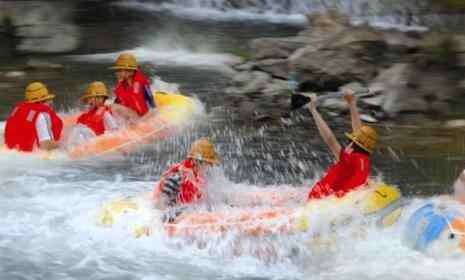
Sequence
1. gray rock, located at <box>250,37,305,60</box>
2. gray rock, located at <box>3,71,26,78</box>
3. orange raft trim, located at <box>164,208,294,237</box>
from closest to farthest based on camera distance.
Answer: orange raft trim, located at <box>164,208,294,237</box> < gray rock, located at <box>250,37,305,60</box> < gray rock, located at <box>3,71,26,78</box>

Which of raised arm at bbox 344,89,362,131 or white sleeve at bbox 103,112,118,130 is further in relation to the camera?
white sleeve at bbox 103,112,118,130

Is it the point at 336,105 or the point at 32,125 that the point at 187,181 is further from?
the point at 336,105

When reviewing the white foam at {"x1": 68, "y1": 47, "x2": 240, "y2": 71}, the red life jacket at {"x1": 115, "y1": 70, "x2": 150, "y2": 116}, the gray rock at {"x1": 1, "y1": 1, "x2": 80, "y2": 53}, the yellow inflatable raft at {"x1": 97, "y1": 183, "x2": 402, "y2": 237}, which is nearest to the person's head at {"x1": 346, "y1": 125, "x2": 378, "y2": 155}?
the yellow inflatable raft at {"x1": 97, "y1": 183, "x2": 402, "y2": 237}

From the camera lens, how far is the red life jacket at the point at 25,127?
941cm

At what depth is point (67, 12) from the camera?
20.8 meters

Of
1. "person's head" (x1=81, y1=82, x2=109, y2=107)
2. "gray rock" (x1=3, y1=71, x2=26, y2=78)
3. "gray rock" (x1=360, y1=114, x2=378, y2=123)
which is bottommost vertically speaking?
"person's head" (x1=81, y1=82, x2=109, y2=107)

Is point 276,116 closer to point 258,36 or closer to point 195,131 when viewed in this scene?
point 195,131

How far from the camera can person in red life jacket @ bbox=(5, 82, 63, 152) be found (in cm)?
941

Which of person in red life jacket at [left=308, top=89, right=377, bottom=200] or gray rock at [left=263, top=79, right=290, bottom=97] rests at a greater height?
gray rock at [left=263, top=79, right=290, bottom=97]

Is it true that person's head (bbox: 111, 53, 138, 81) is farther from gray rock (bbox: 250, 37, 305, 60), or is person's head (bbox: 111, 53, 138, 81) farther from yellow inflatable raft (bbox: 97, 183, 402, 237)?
yellow inflatable raft (bbox: 97, 183, 402, 237)

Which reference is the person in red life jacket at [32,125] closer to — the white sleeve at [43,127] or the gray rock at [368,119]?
the white sleeve at [43,127]

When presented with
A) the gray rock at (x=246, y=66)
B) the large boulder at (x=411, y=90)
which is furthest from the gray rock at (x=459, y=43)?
the gray rock at (x=246, y=66)

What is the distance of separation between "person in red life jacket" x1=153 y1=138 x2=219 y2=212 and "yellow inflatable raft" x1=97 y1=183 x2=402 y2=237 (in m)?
0.11

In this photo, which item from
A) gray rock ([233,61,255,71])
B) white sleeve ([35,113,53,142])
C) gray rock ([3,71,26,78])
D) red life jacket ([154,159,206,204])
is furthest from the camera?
gray rock ([3,71,26,78])
